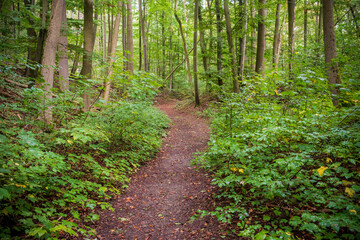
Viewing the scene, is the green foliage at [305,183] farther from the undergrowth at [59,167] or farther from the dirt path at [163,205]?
the undergrowth at [59,167]

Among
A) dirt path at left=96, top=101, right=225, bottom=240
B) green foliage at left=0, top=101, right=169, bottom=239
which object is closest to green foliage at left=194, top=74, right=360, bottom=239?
dirt path at left=96, top=101, right=225, bottom=240

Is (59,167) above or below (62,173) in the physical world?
above

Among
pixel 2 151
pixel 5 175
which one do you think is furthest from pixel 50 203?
Answer: pixel 2 151

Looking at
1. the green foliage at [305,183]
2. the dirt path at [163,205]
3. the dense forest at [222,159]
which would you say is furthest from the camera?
the dirt path at [163,205]

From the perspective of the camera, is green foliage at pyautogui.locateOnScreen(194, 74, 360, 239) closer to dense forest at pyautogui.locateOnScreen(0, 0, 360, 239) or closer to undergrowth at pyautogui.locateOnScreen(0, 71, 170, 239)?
dense forest at pyautogui.locateOnScreen(0, 0, 360, 239)

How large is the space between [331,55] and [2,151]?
30.8 ft

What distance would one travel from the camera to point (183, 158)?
740cm

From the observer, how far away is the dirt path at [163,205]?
3551 mm

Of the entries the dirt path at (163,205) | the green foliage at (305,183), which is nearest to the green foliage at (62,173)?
the dirt path at (163,205)

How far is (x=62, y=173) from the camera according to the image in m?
4.05

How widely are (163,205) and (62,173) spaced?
7.82 ft

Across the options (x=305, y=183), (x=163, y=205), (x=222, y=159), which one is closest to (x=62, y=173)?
(x=163, y=205)

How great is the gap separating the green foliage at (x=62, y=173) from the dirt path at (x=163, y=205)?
325mm

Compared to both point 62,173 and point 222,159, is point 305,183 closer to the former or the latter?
point 222,159
